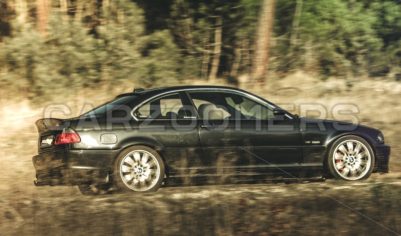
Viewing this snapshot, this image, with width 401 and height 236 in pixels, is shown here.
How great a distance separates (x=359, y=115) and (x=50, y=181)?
9.21 m

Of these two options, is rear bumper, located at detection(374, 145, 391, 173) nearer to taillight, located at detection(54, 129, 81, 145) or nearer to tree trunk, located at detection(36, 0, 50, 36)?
taillight, located at detection(54, 129, 81, 145)

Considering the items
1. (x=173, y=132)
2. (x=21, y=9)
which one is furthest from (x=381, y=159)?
(x=21, y=9)

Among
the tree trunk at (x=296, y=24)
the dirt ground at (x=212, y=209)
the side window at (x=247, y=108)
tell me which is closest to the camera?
the dirt ground at (x=212, y=209)

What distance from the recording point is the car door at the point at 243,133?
819 centimetres

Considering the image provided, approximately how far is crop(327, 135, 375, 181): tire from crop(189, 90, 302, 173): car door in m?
0.54

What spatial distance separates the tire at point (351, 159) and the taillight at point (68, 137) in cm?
353

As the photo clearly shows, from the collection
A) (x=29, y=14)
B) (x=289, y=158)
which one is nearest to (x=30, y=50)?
(x=29, y=14)

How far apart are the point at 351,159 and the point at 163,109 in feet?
9.14

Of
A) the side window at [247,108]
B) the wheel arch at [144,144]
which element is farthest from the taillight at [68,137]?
the side window at [247,108]

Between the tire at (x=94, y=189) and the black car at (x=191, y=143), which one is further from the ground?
the black car at (x=191, y=143)

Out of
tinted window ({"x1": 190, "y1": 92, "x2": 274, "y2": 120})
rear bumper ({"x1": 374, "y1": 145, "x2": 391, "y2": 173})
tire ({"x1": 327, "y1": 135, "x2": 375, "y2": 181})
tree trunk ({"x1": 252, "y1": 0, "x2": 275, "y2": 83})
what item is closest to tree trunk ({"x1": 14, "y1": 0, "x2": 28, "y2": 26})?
tree trunk ({"x1": 252, "y1": 0, "x2": 275, "y2": 83})

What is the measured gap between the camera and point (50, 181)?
783 centimetres

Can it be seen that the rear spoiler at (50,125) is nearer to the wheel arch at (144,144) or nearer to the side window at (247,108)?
the wheel arch at (144,144)

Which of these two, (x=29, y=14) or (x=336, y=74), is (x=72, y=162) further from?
(x=336, y=74)
